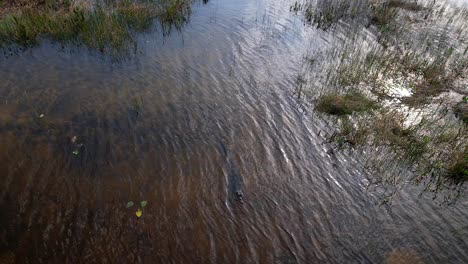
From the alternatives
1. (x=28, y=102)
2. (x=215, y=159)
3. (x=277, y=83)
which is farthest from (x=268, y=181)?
(x=28, y=102)

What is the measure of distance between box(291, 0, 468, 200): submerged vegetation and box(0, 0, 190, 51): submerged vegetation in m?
6.21

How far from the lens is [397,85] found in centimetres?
917

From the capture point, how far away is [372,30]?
492 inches

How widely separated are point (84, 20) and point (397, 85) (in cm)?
1079

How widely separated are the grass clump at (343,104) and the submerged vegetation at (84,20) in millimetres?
6813

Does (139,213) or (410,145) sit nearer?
(139,213)

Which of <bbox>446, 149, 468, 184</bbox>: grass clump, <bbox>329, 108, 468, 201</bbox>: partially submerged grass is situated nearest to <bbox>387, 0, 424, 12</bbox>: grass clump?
<bbox>329, 108, 468, 201</bbox>: partially submerged grass

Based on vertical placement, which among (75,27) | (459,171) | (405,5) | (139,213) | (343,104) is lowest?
(139,213)

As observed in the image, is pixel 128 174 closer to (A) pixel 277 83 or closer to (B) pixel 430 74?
(A) pixel 277 83

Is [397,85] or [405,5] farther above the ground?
[405,5]

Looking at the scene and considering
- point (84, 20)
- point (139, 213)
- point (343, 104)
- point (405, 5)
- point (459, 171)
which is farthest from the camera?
point (405, 5)

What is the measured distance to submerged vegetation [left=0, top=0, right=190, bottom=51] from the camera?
34.4 ft

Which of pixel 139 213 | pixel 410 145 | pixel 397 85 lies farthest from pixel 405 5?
pixel 139 213

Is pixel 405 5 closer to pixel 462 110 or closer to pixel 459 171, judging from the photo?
pixel 462 110
